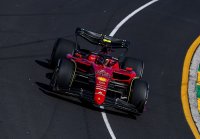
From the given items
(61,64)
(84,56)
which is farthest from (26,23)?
(61,64)

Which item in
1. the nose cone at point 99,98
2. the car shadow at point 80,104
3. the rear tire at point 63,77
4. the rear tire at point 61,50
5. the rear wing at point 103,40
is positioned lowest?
the car shadow at point 80,104

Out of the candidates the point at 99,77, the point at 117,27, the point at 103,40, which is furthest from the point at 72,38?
the point at 99,77

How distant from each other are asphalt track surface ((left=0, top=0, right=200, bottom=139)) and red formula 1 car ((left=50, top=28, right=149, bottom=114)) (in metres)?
0.37

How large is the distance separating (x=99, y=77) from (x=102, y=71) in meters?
0.35

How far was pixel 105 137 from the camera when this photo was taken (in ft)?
44.4

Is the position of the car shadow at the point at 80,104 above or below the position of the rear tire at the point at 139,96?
below

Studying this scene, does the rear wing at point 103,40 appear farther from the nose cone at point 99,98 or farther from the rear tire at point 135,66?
the nose cone at point 99,98

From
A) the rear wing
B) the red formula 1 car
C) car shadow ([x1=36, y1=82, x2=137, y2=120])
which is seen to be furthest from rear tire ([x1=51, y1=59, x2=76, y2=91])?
the rear wing

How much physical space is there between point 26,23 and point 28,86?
4.54 metres

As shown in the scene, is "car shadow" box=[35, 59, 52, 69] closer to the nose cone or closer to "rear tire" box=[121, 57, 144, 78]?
"rear tire" box=[121, 57, 144, 78]

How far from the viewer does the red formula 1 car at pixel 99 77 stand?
1441 cm

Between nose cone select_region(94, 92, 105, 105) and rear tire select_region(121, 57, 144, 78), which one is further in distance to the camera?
rear tire select_region(121, 57, 144, 78)

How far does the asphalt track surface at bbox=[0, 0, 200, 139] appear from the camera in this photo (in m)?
13.7

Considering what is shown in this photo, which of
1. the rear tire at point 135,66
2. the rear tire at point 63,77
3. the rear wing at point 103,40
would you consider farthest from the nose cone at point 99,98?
the rear wing at point 103,40
